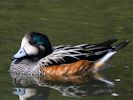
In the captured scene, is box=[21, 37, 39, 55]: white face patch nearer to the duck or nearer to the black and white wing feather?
the duck

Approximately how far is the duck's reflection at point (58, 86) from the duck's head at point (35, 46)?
0.49 m

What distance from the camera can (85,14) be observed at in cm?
1756

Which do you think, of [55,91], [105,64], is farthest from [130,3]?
[55,91]

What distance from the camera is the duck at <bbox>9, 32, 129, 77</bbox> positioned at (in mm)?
13906

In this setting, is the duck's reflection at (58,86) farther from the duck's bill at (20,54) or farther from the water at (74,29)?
the duck's bill at (20,54)

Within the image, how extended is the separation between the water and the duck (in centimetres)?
26

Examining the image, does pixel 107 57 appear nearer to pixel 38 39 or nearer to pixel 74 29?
pixel 38 39

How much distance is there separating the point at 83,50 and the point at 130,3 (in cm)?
490

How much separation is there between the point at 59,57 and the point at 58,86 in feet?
2.84

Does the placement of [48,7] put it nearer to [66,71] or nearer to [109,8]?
[109,8]

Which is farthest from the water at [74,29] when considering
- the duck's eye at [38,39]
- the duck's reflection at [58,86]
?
the duck's eye at [38,39]

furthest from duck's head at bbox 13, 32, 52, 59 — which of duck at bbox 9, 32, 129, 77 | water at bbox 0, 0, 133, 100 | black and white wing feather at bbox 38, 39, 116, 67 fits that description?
water at bbox 0, 0, 133, 100

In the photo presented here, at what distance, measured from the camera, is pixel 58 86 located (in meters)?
13.2

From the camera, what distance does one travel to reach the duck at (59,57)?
1391cm
